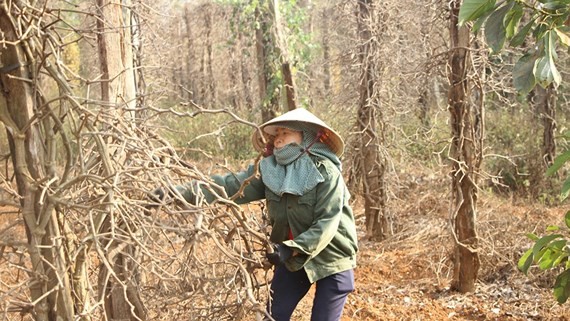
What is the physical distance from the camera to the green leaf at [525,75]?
236 centimetres

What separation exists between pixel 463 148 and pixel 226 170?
3.49m

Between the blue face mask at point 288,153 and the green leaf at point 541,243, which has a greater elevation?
the blue face mask at point 288,153

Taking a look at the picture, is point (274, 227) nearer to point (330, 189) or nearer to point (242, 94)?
point (330, 189)

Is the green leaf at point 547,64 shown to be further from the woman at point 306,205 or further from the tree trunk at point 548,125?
the tree trunk at point 548,125

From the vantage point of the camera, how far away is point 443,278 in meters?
7.08

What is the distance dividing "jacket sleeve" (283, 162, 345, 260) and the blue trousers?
0.94 ft

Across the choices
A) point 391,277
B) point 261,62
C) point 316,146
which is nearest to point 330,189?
point 316,146


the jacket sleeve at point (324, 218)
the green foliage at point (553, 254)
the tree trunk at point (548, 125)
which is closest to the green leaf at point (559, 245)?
the green foliage at point (553, 254)

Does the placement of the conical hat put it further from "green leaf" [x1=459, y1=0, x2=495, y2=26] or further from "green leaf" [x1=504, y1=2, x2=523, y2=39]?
"green leaf" [x1=459, y1=0, x2=495, y2=26]

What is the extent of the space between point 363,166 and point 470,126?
279 cm

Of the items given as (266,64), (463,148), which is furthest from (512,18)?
(266,64)

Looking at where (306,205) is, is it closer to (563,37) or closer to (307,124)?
(307,124)

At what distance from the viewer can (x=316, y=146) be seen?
3740mm

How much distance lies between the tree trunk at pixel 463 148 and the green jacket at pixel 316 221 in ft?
8.54
